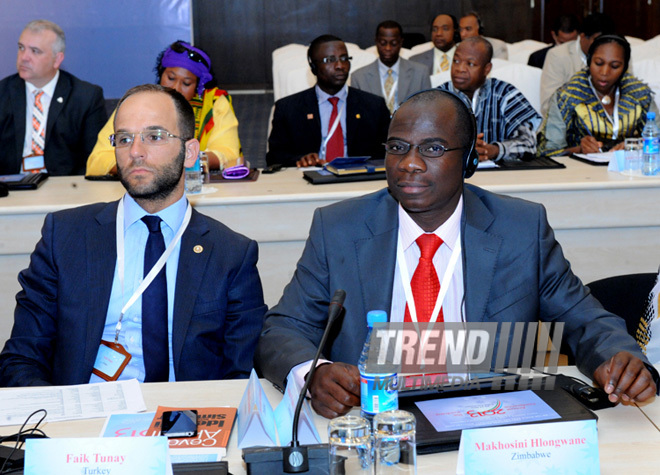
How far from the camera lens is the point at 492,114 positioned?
5.14m

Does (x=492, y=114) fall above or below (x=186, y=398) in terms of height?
above

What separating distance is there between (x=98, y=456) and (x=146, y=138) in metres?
1.22

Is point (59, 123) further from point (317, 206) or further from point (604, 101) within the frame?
point (604, 101)

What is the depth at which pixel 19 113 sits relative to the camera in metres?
4.91

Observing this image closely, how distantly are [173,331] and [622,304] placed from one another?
55.2 inches

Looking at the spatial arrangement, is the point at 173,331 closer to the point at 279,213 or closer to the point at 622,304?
the point at 622,304

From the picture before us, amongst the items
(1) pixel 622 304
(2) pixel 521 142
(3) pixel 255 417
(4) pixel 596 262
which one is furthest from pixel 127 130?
(2) pixel 521 142

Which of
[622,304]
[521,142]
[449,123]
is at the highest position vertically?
[449,123]

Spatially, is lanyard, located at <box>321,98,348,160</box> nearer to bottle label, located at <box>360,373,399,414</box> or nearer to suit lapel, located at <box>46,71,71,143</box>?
suit lapel, located at <box>46,71,71,143</box>

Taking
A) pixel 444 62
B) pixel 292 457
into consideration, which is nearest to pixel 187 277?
A: pixel 292 457

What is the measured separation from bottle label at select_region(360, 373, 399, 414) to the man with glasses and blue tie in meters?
0.74

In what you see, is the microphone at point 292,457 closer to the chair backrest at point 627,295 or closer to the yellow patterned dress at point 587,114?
→ the chair backrest at point 627,295

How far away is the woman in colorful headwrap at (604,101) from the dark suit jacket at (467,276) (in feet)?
9.85

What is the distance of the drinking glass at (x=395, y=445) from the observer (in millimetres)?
1441
